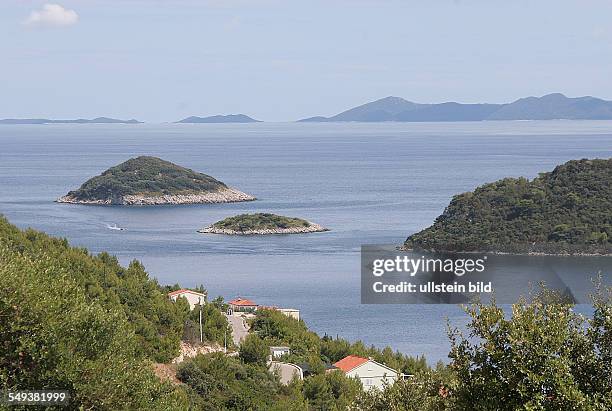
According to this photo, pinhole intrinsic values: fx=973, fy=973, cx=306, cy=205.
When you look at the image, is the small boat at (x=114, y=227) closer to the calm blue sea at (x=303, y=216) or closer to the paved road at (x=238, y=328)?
the calm blue sea at (x=303, y=216)

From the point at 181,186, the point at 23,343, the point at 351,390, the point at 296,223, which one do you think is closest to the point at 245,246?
the point at 296,223

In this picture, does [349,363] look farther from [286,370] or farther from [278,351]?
[286,370]

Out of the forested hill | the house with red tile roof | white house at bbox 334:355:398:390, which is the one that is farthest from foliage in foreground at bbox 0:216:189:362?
the forested hill

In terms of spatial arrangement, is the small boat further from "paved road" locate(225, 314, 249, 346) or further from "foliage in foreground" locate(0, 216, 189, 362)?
"foliage in foreground" locate(0, 216, 189, 362)

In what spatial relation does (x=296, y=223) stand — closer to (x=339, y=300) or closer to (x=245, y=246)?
(x=245, y=246)

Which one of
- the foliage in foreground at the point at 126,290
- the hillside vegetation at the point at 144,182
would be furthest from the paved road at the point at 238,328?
the hillside vegetation at the point at 144,182

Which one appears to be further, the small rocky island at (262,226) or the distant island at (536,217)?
the small rocky island at (262,226)

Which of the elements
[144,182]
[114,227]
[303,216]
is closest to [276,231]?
[303,216]
